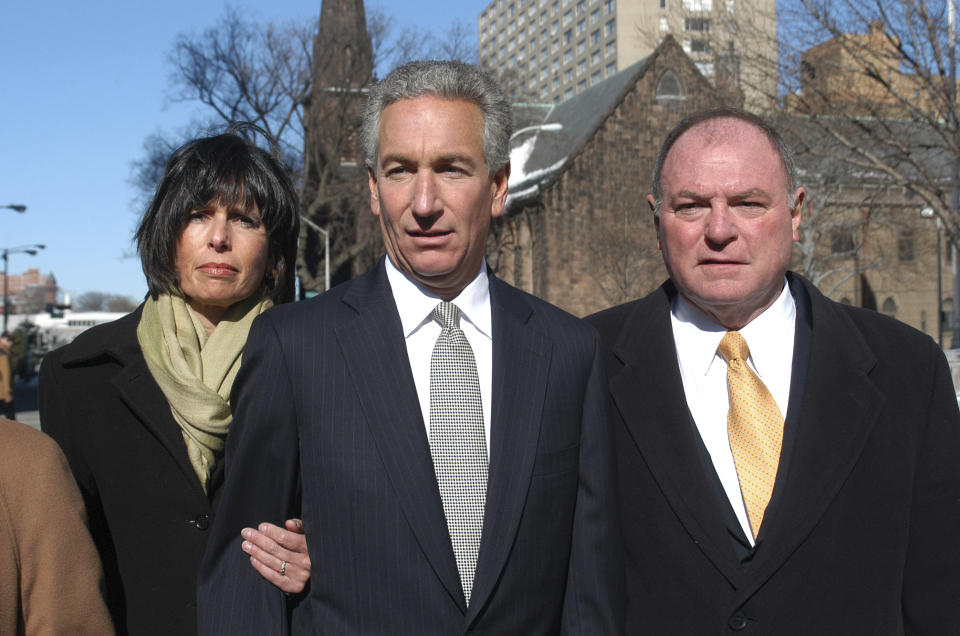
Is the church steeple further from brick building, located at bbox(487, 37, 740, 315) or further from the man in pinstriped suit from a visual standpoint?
the man in pinstriped suit

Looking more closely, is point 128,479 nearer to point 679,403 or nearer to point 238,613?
point 238,613

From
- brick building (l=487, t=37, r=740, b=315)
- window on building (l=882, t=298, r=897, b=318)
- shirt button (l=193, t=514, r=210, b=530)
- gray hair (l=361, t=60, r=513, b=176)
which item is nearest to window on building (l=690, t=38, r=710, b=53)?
gray hair (l=361, t=60, r=513, b=176)

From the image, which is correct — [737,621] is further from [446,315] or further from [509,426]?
[446,315]

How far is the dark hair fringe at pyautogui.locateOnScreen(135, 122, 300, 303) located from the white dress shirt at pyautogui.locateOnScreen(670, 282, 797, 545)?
1.41 m

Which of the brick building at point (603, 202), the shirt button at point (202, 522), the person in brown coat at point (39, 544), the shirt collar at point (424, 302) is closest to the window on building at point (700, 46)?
the brick building at point (603, 202)

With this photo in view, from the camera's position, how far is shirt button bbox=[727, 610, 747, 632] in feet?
7.58

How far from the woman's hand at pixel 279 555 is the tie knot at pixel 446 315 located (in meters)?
0.65

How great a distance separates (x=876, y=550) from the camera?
7.84 ft

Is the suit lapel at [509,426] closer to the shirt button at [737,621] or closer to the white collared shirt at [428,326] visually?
the white collared shirt at [428,326]

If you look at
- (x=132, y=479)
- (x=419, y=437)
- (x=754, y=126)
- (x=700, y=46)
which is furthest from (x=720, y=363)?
(x=700, y=46)

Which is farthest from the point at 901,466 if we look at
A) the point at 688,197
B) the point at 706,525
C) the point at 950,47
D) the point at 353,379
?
the point at 950,47

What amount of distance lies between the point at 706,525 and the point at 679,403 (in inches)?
14.3

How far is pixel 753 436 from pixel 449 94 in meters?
1.30

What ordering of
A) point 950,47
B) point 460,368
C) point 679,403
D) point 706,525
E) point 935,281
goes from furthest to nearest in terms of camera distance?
point 935,281 < point 950,47 < point 679,403 < point 706,525 < point 460,368
